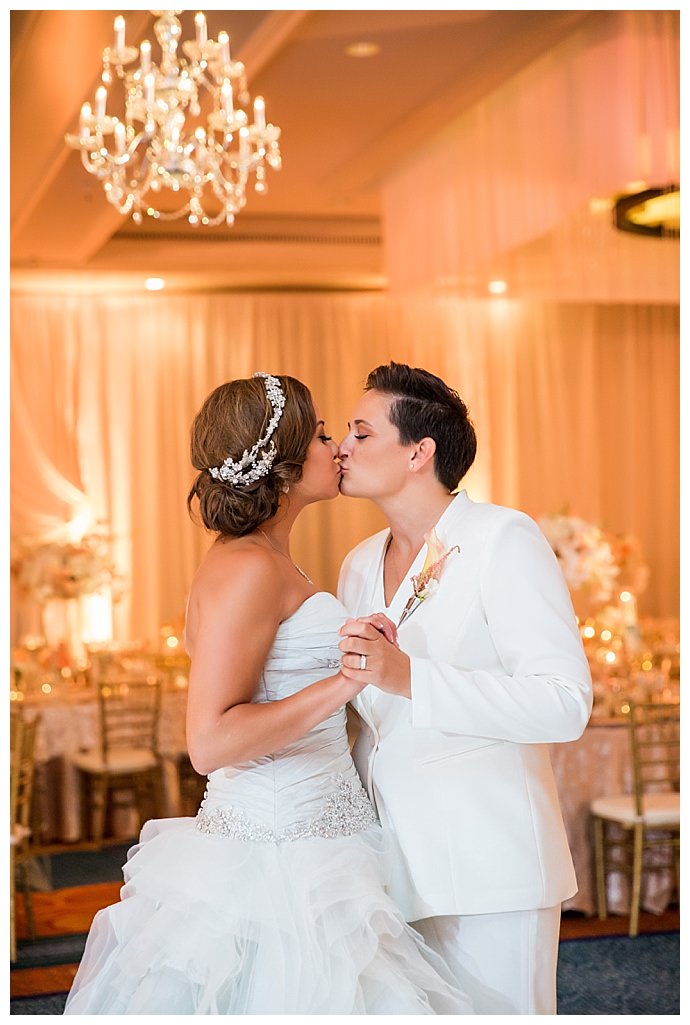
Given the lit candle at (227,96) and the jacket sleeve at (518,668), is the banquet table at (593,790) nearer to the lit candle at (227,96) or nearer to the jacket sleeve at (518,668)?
the lit candle at (227,96)

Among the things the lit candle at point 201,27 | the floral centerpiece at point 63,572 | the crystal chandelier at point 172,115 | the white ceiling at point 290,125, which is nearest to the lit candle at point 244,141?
the crystal chandelier at point 172,115

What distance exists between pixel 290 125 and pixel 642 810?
500 centimetres

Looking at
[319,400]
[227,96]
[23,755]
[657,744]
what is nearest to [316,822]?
[227,96]

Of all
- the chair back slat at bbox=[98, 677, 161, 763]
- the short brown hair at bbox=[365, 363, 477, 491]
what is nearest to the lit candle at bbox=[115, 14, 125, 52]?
the short brown hair at bbox=[365, 363, 477, 491]

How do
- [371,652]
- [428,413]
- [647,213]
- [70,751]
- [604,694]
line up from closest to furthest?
[371,652] → [428,413] → [604,694] → [70,751] → [647,213]

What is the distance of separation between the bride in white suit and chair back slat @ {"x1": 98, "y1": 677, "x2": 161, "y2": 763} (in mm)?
5670

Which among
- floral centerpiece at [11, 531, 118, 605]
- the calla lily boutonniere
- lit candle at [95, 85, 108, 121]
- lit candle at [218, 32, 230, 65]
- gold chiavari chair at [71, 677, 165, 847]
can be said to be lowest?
gold chiavari chair at [71, 677, 165, 847]

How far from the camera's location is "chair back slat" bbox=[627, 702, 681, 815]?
6.38m

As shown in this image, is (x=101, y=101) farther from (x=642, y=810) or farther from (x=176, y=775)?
(x=176, y=775)

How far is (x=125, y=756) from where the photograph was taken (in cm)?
824

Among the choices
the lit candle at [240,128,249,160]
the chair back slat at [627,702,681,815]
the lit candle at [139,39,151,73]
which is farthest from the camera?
the chair back slat at [627,702,681,815]

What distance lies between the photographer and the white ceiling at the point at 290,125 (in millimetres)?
6125

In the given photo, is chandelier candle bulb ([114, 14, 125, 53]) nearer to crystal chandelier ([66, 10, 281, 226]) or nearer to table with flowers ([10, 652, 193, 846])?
crystal chandelier ([66, 10, 281, 226])

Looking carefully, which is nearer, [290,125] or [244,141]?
[244,141]
